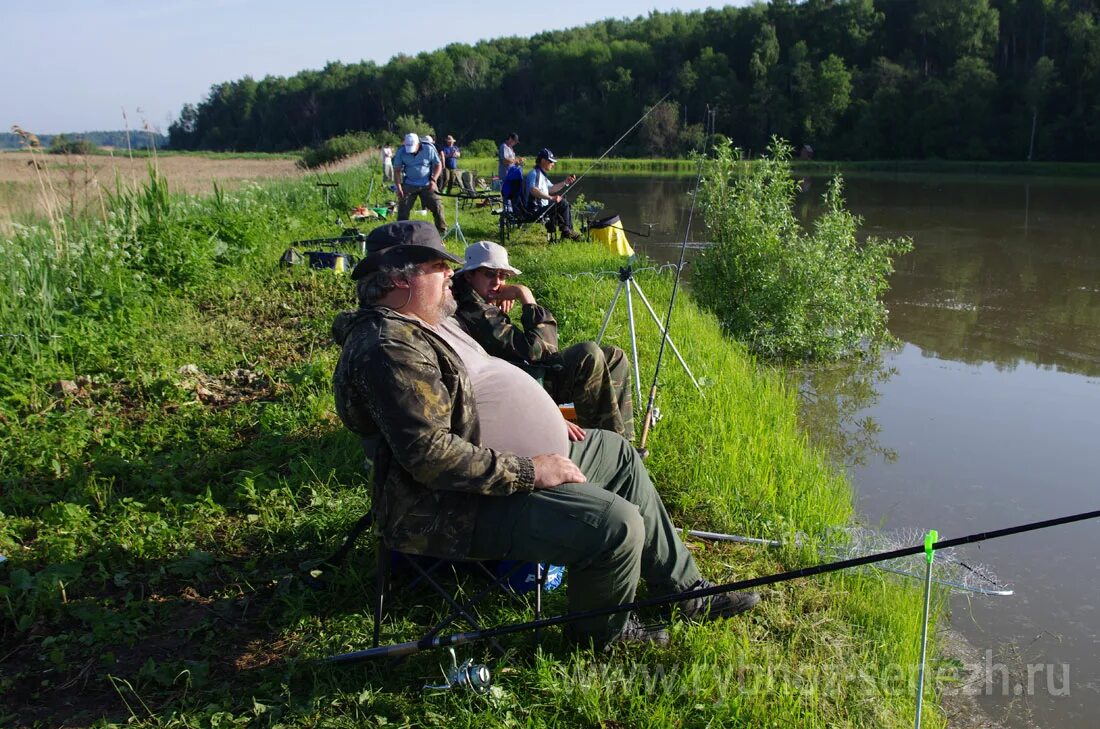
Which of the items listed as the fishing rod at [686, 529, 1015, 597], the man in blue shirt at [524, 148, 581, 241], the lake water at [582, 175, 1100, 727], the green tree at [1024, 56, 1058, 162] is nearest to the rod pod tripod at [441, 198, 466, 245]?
the man in blue shirt at [524, 148, 581, 241]

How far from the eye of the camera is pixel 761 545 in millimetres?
3631

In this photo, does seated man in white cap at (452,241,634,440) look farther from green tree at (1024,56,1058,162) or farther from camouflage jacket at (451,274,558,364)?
green tree at (1024,56,1058,162)

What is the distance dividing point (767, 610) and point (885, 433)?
3656mm

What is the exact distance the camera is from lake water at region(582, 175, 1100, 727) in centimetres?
352

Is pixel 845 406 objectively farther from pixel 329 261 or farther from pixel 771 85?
pixel 771 85

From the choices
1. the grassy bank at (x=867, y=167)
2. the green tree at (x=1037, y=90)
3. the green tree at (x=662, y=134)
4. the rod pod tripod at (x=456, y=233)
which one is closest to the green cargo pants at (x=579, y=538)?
the rod pod tripod at (x=456, y=233)

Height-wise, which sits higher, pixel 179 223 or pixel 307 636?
pixel 179 223

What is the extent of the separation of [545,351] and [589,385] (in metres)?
0.30

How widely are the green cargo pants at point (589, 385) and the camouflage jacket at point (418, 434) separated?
5.18 ft

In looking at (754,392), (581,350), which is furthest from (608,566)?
(754,392)

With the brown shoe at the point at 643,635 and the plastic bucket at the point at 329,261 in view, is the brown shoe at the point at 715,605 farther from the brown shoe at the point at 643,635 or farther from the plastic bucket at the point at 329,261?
the plastic bucket at the point at 329,261

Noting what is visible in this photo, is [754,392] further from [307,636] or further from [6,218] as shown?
[6,218]

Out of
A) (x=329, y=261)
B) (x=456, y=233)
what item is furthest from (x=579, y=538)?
(x=456, y=233)

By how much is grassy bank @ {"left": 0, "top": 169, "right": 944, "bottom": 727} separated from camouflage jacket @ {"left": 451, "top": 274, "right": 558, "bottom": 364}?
88 centimetres
